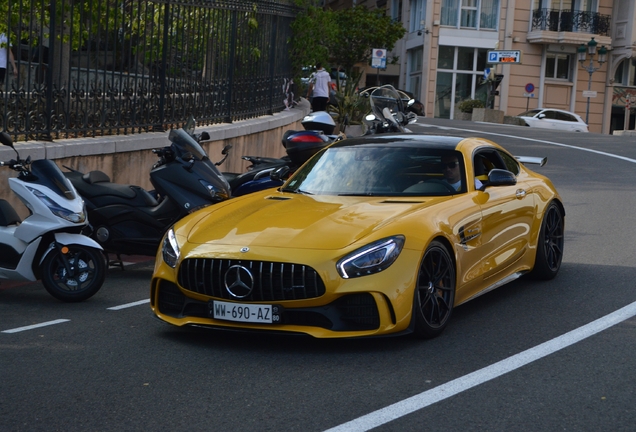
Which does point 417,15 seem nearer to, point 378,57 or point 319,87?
point 378,57

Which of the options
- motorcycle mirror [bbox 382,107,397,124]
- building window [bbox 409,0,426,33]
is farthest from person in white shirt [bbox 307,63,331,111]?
building window [bbox 409,0,426,33]

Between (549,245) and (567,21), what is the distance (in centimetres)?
4616

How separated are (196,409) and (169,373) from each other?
76cm

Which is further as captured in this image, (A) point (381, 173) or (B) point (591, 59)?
(B) point (591, 59)

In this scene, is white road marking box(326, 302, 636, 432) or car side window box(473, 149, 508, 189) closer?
white road marking box(326, 302, 636, 432)

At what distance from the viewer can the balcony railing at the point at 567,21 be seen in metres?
52.1

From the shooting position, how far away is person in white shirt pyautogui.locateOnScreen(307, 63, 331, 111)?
75.4ft

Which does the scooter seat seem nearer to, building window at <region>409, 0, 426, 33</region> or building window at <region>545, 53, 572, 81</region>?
building window at <region>409, 0, 426, 33</region>

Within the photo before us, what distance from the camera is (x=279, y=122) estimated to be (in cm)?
1773

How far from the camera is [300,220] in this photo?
6.60 metres

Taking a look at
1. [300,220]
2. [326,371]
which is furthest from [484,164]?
[326,371]

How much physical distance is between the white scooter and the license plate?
195cm

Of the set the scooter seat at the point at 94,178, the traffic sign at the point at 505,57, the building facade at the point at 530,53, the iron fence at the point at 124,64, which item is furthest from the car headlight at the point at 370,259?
the building facade at the point at 530,53

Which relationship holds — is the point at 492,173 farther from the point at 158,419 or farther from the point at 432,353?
the point at 158,419
